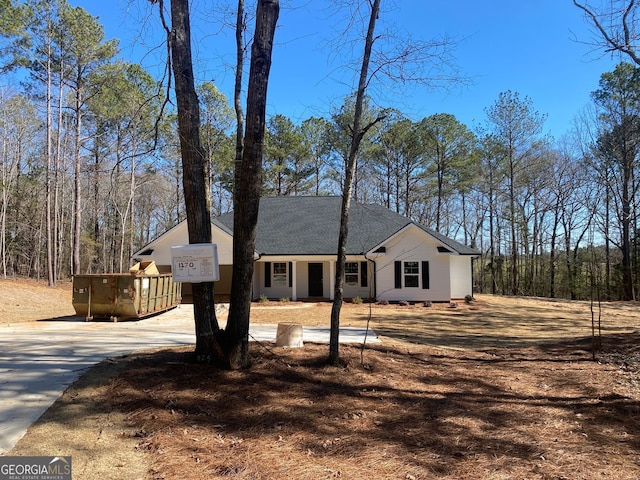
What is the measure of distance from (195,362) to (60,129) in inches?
933

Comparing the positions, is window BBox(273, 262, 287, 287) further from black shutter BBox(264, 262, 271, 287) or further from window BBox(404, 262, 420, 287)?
window BBox(404, 262, 420, 287)

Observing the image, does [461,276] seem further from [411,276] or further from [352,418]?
[352,418]

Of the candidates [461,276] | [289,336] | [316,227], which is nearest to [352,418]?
[289,336]

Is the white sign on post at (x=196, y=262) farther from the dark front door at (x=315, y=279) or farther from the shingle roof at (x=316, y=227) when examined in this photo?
the dark front door at (x=315, y=279)

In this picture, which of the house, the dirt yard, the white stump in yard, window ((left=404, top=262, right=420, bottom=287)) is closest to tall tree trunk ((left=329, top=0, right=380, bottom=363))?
the dirt yard

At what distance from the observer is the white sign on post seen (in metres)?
5.79

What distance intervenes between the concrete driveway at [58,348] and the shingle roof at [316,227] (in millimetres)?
8039

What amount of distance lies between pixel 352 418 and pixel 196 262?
2.97 meters

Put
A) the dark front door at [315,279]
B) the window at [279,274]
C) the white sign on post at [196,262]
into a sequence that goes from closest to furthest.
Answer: the white sign on post at [196,262], the window at [279,274], the dark front door at [315,279]

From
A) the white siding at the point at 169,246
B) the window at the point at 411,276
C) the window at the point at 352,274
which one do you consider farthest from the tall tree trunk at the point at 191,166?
the window at the point at 352,274

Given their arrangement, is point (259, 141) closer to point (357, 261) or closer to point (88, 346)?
point (88, 346)

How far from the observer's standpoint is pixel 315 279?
2233 cm

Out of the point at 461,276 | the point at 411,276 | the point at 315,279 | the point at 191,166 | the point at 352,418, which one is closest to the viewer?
the point at 352,418

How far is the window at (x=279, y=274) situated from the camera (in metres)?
22.0
